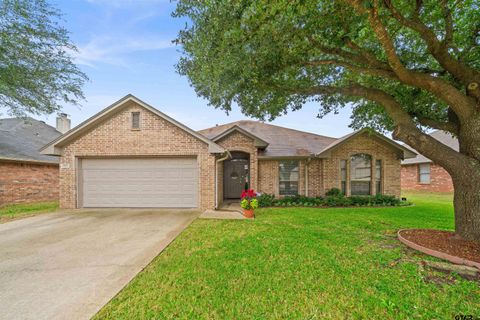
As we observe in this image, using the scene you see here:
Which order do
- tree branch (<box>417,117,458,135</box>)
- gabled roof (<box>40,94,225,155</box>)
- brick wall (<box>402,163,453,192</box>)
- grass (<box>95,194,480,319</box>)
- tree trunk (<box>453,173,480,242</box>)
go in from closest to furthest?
1. grass (<box>95,194,480,319</box>)
2. tree trunk (<box>453,173,480,242</box>)
3. tree branch (<box>417,117,458,135</box>)
4. gabled roof (<box>40,94,225,155</box>)
5. brick wall (<box>402,163,453,192</box>)

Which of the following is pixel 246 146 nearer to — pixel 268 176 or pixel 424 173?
pixel 268 176

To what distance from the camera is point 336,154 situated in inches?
420

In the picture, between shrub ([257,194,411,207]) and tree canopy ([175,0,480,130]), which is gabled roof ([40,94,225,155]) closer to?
tree canopy ([175,0,480,130])

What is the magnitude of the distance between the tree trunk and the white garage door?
26.8 ft

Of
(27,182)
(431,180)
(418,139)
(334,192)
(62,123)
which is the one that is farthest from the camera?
(62,123)

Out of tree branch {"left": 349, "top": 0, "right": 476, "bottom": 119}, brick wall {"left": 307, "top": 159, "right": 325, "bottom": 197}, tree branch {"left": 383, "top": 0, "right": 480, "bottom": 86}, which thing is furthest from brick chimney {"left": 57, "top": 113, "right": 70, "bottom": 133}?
tree branch {"left": 383, "top": 0, "right": 480, "bottom": 86}

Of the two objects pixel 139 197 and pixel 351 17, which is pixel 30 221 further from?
pixel 351 17

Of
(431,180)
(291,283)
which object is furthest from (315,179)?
(431,180)

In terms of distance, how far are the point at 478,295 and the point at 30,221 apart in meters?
11.6

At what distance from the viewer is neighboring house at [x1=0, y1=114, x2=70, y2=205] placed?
9.62 m

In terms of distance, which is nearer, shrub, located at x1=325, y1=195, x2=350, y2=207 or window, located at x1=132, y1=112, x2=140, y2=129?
window, located at x1=132, y1=112, x2=140, y2=129

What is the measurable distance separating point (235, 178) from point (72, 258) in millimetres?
8442

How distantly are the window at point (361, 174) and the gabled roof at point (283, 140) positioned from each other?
1.99 metres

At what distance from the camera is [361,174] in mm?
10812
